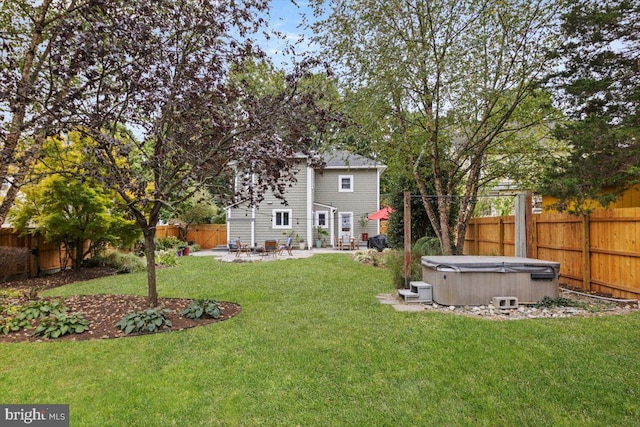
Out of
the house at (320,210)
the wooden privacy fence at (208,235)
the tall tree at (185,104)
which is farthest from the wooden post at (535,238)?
the wooden privacy fence at (208,235)

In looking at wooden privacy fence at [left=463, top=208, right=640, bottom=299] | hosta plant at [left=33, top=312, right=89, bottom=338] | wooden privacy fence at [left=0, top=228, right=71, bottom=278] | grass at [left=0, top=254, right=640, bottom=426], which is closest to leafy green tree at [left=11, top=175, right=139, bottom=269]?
wooden privacy fence at [left=0, top=228, right=71, bottom=278]

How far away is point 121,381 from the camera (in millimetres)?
3543

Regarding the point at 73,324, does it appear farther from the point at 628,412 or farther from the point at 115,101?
the point at 628,412

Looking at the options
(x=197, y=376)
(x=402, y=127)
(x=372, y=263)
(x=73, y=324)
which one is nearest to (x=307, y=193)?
(x=372, y=263)

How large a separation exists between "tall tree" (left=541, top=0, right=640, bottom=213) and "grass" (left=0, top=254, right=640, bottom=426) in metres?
2.09

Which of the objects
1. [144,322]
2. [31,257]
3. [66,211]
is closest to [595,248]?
[144,322]

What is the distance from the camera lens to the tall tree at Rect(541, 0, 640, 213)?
18.4 feet

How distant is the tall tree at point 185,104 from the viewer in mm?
4676

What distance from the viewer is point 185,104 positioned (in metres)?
5.05

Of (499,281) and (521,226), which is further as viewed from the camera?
(521,226)

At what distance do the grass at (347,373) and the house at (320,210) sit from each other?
14.2 metres

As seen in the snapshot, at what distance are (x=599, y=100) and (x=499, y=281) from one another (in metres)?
3.42

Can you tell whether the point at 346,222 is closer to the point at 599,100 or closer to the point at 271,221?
the point at 271,221

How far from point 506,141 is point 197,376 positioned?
874 cm
